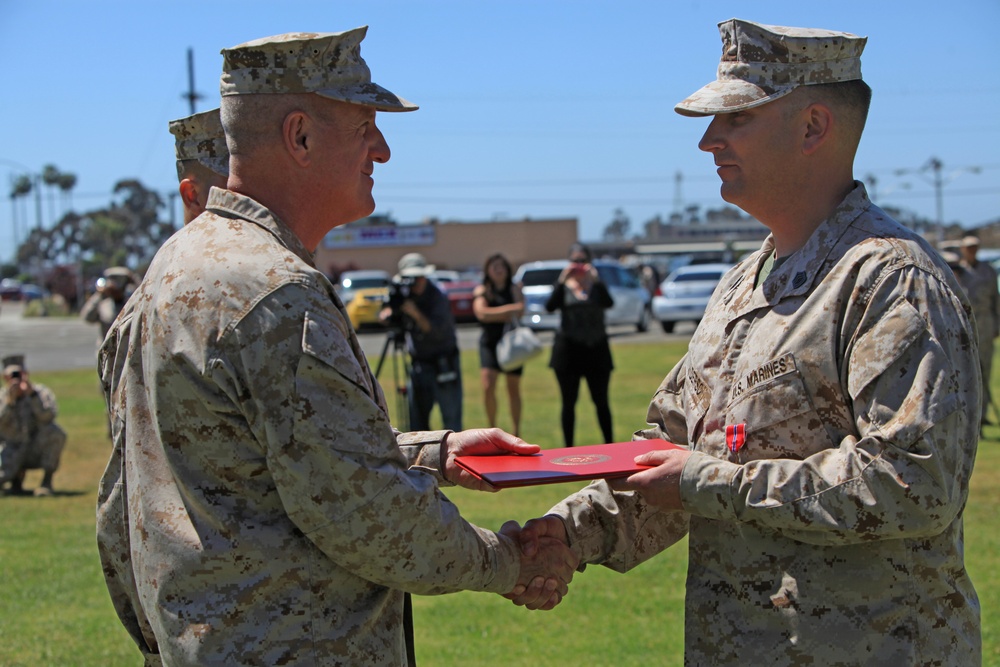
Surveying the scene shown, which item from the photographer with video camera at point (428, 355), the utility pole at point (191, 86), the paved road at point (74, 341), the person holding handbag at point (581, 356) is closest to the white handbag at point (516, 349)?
the person holding handbag at point (581, 356)

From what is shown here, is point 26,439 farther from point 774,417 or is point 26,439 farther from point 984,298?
point 984,298

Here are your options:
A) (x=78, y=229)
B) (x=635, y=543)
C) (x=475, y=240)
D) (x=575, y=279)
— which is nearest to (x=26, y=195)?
(x=78, y=229)

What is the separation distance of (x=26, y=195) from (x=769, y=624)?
402 ft

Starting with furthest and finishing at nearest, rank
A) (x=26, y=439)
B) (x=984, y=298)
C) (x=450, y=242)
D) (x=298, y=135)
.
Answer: (x=450, y=242)
(x=984, y=298)
(x=26, y=439)
(x=298, y=135)

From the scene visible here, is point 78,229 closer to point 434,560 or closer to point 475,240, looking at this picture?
point 475,240

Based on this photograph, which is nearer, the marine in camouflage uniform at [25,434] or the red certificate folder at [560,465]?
the red certificate folder at [560,465]

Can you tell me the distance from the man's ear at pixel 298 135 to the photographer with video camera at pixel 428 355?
7928 millimetres

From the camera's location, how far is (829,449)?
2.50m

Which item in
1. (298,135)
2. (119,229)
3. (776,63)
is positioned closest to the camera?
(298,135)

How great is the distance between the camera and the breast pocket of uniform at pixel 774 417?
2545 mm

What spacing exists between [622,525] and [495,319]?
8.37 metres

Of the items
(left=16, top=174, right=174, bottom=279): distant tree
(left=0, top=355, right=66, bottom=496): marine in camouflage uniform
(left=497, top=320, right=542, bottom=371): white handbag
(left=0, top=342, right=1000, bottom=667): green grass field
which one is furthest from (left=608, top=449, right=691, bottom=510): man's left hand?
(left=16, top=174, right=174, bottom=279): distant tree

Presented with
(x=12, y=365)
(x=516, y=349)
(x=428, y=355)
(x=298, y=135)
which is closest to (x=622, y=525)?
(x=298, y=135)

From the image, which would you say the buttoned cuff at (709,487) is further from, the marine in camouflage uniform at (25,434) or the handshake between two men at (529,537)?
the marine in camouflage uniform at (25,434)
